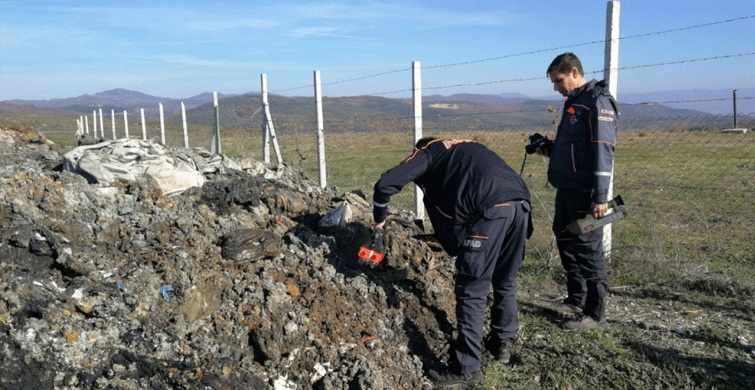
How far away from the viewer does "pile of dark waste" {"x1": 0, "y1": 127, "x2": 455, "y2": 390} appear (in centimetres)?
331

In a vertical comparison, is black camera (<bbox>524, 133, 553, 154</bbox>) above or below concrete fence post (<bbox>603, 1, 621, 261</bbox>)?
below

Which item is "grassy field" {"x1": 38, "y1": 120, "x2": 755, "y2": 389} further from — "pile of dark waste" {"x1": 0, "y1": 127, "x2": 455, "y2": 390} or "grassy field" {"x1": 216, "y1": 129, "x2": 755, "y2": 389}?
"pile of dark waste" {"x1": 0, "y1": 127, "x2": 455, "y2": 390}

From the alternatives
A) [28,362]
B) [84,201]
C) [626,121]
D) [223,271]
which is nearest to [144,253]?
[223,271]

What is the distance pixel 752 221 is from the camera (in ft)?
29.1

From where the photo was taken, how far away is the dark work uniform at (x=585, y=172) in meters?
4.24

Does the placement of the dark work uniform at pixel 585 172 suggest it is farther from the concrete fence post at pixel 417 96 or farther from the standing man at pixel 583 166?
the concrete fence post at pixel 417 96

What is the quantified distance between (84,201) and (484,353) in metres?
3.22

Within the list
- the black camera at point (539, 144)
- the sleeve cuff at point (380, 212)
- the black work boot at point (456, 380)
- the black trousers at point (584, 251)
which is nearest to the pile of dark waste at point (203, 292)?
the black work boot at point (456, 380)

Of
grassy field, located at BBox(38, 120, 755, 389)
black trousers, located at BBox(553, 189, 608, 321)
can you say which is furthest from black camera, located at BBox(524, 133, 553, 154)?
grassy field, located at BBox(38, 120, 755, 389)

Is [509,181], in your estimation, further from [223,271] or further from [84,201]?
[84,201]

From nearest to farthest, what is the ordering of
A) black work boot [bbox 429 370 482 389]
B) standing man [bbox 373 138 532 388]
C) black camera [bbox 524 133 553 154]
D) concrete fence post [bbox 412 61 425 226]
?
standing man [bbox 373 138 532 388] < black work boot [bbox 429 370 482 389] < black camera [bbox 524 133 553 154] < concrete fence post [bbox 412 61 425 226]

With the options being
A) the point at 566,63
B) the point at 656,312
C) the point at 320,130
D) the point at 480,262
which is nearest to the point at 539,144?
the point at 566,63

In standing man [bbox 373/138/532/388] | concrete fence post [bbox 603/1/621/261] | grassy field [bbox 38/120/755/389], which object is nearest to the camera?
standing man [bbox 373/138/532/388]

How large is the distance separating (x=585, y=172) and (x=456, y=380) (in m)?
1.73
